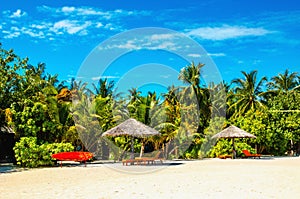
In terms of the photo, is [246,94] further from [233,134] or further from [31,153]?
[31,153]

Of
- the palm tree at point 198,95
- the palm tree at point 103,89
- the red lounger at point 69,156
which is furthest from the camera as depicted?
the palm tree at point 103,89

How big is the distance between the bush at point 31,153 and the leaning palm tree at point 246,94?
15.9 m

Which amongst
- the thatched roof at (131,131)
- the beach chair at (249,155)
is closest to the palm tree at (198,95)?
the beach chair at (249,155)

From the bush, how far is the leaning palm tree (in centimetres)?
1595

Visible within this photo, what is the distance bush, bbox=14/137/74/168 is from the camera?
16.2m

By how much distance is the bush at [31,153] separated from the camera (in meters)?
16.2

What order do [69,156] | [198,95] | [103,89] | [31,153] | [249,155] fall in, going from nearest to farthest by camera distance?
[31,153], [69,156], [249,155], [198,95], [103,89]

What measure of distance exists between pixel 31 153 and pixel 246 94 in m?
18.9

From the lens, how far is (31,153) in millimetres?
16234

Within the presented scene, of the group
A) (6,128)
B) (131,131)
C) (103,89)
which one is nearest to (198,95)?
(103,89)

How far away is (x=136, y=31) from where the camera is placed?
63.3 feet

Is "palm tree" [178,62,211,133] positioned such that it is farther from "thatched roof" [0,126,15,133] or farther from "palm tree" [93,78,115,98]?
"thatched roof" [0,126,15,133]

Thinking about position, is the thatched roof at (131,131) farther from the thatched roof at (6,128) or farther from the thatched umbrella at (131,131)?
the thatched roof at (6,128)

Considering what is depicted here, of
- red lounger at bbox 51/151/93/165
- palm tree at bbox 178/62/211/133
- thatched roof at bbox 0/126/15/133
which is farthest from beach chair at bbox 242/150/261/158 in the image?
thatched roof at bbox 0/126/15/133
